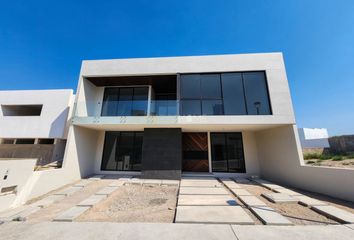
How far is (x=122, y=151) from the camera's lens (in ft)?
29.8

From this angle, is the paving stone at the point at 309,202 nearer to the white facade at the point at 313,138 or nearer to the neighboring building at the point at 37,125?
the neighboring building at the point at 37,125

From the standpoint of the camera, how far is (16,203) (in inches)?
179

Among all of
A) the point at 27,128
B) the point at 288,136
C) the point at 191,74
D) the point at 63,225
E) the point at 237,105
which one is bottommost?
the point at 63,225

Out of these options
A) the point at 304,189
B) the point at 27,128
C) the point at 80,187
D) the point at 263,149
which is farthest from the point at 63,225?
the point at 27,128

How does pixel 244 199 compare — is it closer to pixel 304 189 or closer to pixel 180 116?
pixel 304 189

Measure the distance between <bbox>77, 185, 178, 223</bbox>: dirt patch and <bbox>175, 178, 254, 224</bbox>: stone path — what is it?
350 mm

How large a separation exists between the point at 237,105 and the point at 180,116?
3.04 metres

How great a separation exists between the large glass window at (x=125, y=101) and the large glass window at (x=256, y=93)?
556 cm

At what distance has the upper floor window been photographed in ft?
24.0

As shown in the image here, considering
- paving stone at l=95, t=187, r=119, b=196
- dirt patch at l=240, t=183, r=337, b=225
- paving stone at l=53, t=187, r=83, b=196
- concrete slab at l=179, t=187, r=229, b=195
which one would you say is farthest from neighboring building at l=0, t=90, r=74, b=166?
dirt patch at l=240, t=183, r=337, b=225

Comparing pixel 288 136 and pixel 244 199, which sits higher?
pixel 288 136

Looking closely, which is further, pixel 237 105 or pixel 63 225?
pixel 237 105

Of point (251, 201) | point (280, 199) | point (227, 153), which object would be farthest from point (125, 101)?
point (280, 199)

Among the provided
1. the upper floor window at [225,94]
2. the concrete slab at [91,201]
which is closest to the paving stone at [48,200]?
the concrete slab at [91,201]
